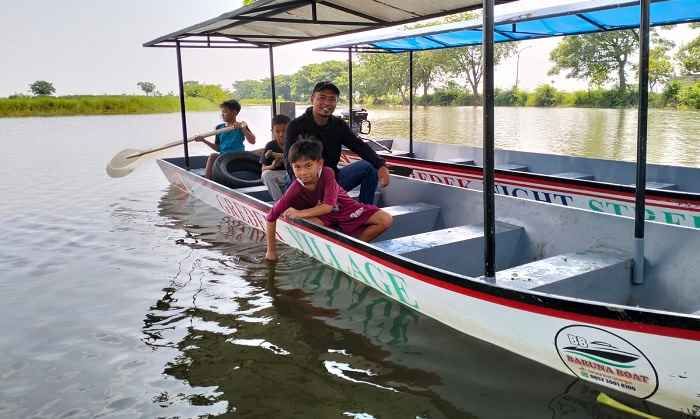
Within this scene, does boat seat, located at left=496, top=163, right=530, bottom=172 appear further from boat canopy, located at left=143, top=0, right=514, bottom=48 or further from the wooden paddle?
the wooden paddle

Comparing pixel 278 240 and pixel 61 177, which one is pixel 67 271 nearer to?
pixel 278 240

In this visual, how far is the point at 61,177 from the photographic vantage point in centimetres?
1333

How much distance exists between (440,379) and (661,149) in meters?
13.9

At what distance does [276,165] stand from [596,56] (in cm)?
4424

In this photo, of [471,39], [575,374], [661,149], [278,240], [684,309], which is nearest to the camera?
[575,374]

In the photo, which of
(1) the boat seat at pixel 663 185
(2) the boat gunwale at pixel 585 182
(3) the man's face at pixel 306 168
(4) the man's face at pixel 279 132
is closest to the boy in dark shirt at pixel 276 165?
(4) the man's face at pixel 279 132

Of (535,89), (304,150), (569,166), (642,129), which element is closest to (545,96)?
(535,89)

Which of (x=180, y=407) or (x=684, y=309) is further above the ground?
(x=684, y=309)

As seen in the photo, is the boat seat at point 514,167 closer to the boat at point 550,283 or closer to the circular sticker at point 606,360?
the boat at point 550,283

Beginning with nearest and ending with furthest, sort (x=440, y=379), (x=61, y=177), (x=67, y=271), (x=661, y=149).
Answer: (x=440, y=379) < (x=67, y=271) < (x=61, y=177) < (x=661, y=149)

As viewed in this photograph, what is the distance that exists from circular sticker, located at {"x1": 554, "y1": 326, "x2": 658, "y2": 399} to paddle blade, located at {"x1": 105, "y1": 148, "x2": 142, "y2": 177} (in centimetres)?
947

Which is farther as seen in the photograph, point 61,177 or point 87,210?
point 61,177

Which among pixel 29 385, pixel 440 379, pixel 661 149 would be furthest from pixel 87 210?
pixel 661 149

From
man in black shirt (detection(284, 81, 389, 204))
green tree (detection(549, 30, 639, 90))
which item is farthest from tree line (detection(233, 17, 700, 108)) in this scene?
man in black shirt (detection(284, 81, 389, 204))
